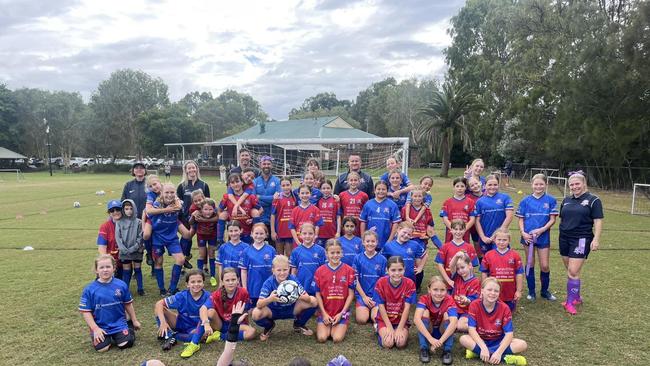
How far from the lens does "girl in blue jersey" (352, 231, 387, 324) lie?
4.86 m

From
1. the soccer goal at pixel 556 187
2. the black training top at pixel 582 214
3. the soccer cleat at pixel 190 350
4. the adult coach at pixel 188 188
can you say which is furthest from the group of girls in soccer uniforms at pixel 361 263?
the soccer goal at pixel 556 187

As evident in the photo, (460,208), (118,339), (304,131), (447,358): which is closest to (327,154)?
(304,131)

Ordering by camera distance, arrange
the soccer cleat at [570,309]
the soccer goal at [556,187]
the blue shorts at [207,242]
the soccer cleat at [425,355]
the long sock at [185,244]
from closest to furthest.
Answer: the soccer cleat at [425,355]
the soccer cleat at [570,309]
the blue shorts at [207,242]
the long sock at [185,244]
the soccer goal at [556,187]

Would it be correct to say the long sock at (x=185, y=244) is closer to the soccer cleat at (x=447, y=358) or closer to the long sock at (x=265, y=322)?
the long sock at (x=265, y=322)

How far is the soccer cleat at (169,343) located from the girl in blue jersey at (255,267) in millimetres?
967

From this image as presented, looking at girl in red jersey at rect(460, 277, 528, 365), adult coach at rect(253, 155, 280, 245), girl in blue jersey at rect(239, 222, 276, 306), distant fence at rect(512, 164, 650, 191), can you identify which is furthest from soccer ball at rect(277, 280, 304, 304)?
distant fence at rect(512, 164, 650, 191)

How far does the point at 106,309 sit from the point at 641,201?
20.2 meters

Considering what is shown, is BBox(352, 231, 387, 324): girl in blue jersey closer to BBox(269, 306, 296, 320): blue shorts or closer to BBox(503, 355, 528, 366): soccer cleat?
BBox(269, 306, 296, 320): blue shorts

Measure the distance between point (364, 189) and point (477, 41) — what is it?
39743mm

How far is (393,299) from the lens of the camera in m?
4.48

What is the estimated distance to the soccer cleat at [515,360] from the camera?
3.83 metres

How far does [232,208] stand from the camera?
613cm

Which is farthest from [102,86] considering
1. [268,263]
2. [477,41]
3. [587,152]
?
[268,263]

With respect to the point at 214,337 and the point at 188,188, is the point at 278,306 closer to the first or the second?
the point at 214,337
